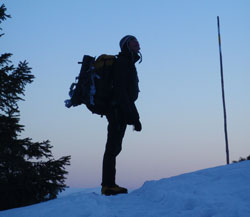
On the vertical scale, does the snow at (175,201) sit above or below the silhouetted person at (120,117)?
below

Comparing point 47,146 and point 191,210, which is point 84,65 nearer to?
point 191,210

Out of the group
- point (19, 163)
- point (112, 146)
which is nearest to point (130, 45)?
point (112, 146)

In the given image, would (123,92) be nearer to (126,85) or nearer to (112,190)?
(126,85)

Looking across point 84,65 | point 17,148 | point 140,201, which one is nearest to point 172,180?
point 140,201

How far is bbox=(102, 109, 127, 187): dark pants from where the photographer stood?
5715mm

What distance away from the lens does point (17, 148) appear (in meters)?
10.6

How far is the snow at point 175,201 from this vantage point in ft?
13.0

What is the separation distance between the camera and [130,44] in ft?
18.8

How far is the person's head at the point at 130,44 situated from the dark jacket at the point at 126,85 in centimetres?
8

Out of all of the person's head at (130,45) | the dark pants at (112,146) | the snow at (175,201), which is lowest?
the snow at (175,201)

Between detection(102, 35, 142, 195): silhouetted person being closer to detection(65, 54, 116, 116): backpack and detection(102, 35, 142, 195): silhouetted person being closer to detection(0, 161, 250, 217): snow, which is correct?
detection(65, 54, 116, 116): backpack

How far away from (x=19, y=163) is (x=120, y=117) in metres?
5.77

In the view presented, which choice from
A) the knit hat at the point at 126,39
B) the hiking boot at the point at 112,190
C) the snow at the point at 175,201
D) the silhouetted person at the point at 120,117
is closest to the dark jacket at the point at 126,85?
the silhouetted person at the point at 120,117

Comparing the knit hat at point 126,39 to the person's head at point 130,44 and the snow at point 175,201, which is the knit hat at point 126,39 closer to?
the person's head at point 130,44
